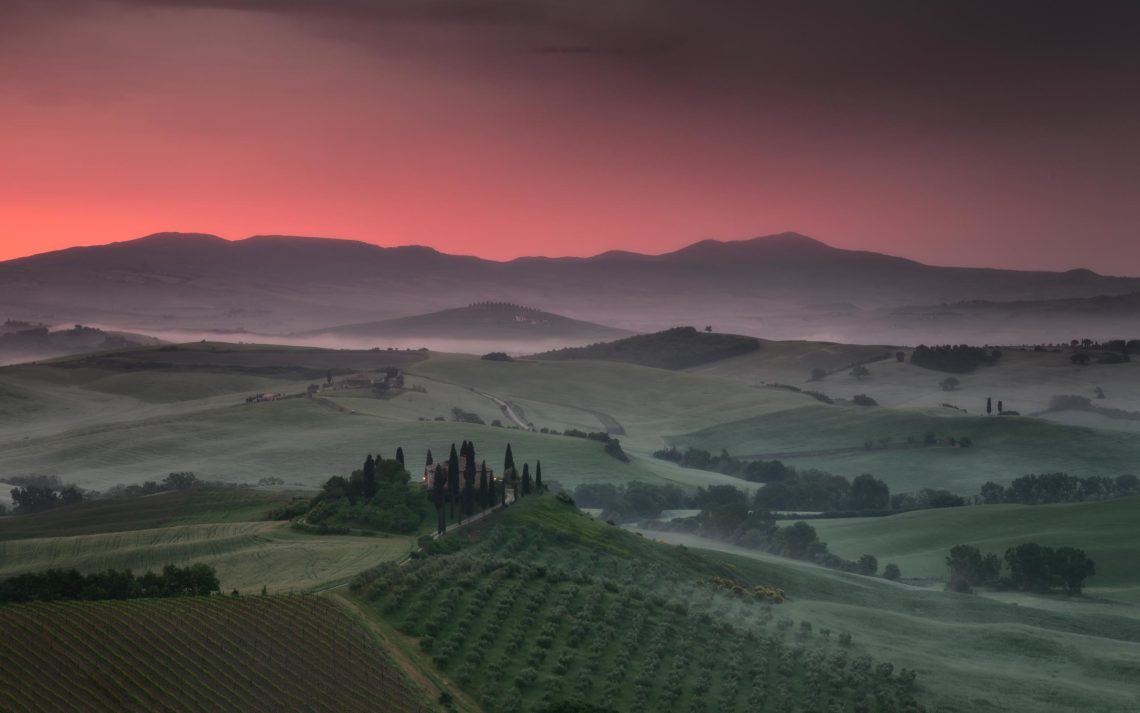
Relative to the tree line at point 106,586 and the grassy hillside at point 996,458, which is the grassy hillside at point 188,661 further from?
the grassy hillside at point 996,458

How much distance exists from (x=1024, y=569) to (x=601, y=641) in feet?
207

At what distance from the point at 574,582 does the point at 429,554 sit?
28.6ft

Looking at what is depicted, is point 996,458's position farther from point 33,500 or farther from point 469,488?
point 33,500

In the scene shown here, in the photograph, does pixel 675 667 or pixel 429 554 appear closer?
pixel 675 667

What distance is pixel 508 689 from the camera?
5650 centimetres

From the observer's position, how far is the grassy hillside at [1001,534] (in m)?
116

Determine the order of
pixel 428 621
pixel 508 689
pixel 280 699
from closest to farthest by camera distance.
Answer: pixel 280 699, pixel 508 689, pixel 428 621

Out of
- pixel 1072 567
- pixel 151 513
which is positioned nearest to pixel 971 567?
pixel 1072 567

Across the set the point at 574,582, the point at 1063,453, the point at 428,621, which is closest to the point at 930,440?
the point at 1063,453

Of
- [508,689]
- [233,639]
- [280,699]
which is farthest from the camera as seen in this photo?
[508,689]

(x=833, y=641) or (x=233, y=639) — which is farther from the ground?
(x=233, y=639)

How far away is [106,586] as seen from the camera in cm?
6112

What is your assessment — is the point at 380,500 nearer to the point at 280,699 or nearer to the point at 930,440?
the point at 280,699

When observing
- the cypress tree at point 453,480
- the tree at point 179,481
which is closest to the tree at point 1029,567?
the cypress tree at point 453,480
